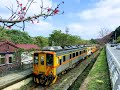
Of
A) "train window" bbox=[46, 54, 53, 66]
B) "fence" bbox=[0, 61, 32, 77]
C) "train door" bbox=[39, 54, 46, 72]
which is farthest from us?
"fence" bbox=[0, 61, 32, 77]

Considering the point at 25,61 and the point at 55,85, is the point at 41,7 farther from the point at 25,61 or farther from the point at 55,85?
the point at 25,61

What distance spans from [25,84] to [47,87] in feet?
6.48

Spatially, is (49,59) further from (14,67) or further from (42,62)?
(14,67)

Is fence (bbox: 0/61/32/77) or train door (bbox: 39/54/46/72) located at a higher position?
train door (bbox: 39/54/46/72)

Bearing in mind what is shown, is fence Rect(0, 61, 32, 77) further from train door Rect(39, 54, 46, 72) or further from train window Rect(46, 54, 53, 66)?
train window Rect(46, 54, 53, 66)

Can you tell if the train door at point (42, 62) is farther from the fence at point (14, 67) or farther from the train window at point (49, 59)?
the fence at point (14, 67)

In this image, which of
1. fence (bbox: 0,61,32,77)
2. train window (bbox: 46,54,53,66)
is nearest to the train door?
train window (bbox: 46,54,53,66)

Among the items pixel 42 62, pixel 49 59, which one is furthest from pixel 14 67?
pixel 49 59

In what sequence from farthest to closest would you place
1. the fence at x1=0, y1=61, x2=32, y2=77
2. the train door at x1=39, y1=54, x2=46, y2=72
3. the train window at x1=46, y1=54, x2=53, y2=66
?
1. the fence at x1=0, y1=61, x2=32, y2=77
2. the train door at x1=39, y1=54, x2=46, y2=72
3. the train window at x1=46, y1=54, x2=53, y2=66

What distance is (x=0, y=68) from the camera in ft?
61.2

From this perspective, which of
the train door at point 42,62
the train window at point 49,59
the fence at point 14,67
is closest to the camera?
the train window at point 49,59

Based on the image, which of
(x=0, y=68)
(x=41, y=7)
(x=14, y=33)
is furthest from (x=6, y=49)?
(x=14, y=33)

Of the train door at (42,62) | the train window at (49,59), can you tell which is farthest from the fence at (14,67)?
the train window at (49,59)

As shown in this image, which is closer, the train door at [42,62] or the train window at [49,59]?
the train window at [49,59]
